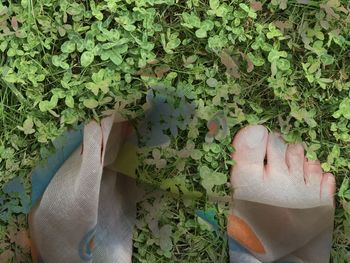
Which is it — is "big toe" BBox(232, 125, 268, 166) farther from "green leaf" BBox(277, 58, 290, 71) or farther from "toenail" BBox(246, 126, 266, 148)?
"green leaf" BBox(277, 58, 290, 71)

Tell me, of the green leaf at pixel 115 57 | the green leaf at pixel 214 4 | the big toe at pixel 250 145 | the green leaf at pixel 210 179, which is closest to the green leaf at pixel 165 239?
the green leaf at pixel 210 179

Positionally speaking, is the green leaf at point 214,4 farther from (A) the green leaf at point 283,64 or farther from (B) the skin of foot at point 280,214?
(B) the skin of foot at point 280,214

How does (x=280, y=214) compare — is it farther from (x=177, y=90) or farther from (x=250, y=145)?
(x=177, y=90)

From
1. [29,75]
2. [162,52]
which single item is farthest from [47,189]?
[162,52]

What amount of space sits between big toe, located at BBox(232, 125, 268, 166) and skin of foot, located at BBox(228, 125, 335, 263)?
0.01 m

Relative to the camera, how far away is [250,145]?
1881mm

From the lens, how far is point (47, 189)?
1.83 m

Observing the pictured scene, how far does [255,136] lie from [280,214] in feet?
0.85

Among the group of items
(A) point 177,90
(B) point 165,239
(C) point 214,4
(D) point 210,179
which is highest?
(C) point 214,4

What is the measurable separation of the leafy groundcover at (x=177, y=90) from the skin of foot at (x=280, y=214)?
0.04 meters

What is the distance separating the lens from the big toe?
6.16ft

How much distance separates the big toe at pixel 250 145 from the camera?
1.88 metres

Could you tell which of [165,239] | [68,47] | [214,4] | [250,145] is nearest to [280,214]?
[250,145]

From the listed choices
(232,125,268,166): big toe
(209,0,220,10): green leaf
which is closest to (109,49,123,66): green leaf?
(209,0,220,10): green leaf
